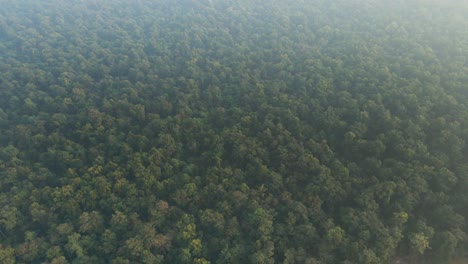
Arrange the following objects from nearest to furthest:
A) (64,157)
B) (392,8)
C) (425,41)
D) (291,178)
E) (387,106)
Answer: (291,178) → (64,157) → (387,106) → (425,41) → (392,8)

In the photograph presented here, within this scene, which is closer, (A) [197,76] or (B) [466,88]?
(B) [466,88]

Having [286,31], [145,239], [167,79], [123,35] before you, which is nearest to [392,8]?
[286,31]

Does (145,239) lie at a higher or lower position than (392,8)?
lower

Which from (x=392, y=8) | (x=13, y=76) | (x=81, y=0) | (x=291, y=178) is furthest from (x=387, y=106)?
(x=81, y=0)

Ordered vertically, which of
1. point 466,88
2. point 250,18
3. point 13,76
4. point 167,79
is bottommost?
point 13,76

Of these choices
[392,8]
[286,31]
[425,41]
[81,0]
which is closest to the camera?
[425,41]

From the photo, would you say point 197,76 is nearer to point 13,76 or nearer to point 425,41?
point 13,76

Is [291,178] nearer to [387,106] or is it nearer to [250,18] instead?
[387,106]
